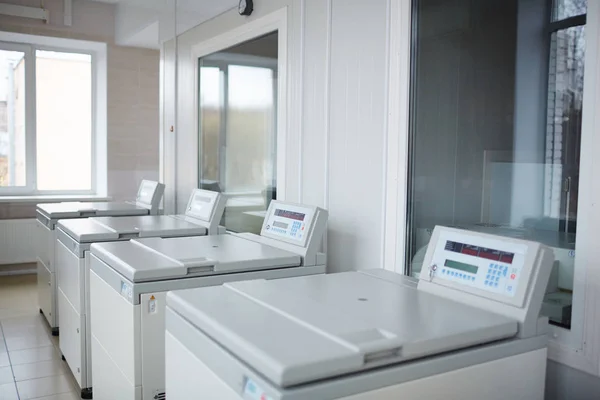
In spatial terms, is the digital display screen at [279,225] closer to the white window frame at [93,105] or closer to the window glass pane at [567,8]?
the window glass pane at [567,8]

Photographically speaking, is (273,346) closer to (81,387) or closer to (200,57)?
(81,387)

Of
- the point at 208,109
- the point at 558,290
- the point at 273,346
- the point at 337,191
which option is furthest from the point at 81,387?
the point at 558,290

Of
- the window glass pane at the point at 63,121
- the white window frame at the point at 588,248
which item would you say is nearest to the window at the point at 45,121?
the window glass pane at the point at 63,121

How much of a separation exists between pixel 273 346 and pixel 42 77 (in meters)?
5.92

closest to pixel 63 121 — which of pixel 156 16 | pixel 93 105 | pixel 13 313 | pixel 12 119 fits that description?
pixel 93 105

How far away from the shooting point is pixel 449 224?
2102 millimetres

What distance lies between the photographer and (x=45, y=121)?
6195 mm

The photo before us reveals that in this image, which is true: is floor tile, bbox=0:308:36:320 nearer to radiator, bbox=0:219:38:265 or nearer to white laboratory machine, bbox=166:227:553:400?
radiator, bbox=0:219:38:265

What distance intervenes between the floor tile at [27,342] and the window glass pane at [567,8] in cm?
360

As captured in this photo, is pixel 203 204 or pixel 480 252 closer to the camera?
pixel 480 252

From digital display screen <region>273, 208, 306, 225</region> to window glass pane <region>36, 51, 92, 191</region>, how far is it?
450 centimetres

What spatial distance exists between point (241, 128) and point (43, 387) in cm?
188

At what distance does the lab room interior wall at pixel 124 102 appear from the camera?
19.2ft

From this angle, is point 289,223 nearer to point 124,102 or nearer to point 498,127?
point 498,127
